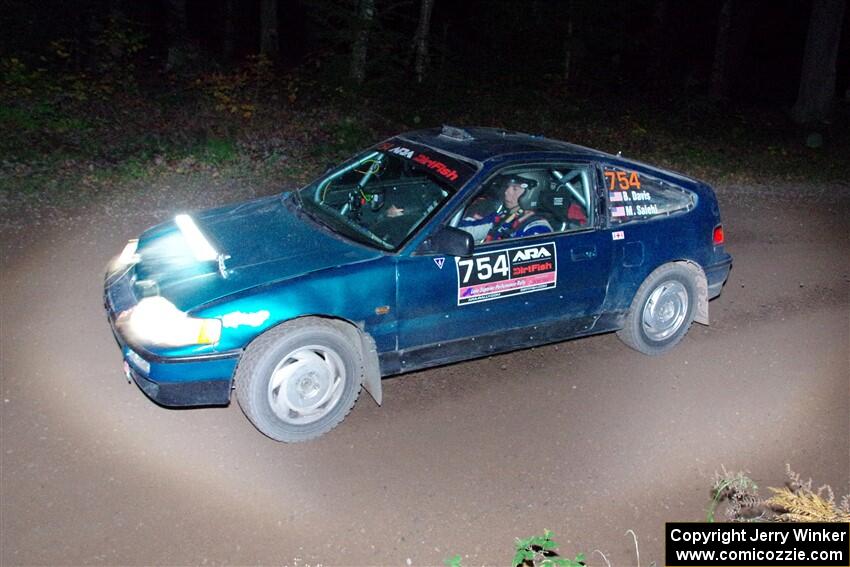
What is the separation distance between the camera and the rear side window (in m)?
5.54

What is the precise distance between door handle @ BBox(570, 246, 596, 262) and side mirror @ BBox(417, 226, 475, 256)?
96 centimetres

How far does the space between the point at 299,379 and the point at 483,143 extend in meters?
2.28

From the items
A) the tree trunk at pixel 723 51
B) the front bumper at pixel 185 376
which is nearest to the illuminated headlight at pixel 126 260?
the front bumper at pixel 185 376

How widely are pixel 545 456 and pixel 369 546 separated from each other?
1.37m

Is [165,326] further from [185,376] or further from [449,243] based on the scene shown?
[449,243]

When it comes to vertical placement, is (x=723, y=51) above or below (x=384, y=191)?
above

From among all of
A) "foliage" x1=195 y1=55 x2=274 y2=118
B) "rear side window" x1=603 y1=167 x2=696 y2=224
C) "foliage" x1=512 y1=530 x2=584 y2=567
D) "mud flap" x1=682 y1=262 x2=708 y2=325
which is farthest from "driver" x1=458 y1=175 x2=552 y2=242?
"foliage" x1=195 y1=55 x2=274 y2=118

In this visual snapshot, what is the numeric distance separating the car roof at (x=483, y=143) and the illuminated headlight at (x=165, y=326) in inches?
85.3

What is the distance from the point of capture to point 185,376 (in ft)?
13.9

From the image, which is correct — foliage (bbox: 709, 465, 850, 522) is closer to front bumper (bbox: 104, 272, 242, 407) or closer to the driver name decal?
the driver name decal

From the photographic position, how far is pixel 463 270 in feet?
15.9

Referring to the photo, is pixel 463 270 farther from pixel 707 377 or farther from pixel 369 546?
pixel 707 377

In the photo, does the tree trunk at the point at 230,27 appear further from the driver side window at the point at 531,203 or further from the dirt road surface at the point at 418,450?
the driver side window at the point at 531,203

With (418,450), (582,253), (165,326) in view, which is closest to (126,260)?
(165,326)
